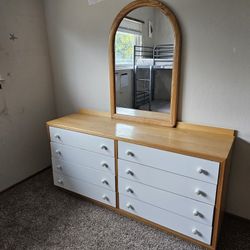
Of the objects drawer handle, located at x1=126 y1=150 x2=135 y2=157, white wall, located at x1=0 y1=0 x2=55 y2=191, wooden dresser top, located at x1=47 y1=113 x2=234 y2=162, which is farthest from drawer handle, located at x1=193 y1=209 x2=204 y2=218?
white wall, located at x1=0 y1=0 x2=55 y2=191

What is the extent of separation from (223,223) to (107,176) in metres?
1.02

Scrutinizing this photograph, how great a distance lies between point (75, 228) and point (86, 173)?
17.5 inches

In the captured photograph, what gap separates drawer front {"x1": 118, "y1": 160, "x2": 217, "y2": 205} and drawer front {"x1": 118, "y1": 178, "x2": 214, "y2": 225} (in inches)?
1.5

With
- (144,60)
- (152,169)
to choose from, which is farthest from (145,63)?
(152,169)

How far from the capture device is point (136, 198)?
172cm

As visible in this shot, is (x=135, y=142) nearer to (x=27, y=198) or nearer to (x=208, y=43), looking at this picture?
(x=208, y=43)

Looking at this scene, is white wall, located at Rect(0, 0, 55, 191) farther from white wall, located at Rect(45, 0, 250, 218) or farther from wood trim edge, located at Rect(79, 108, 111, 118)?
wood trim edge, located at Rect(79, 108, 111, 118)

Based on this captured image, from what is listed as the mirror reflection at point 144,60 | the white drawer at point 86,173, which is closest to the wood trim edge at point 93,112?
the mirror reflection at point 144,60

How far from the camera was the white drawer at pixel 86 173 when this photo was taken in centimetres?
184

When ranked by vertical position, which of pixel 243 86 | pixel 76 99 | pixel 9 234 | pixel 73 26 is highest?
pixel 73 26

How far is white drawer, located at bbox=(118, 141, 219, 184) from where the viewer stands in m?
1.36

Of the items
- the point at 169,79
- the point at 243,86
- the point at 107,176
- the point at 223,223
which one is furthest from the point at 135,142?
the point at 223,223

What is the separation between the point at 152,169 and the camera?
1.57 meters

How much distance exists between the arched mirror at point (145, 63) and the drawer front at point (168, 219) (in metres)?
0.68
